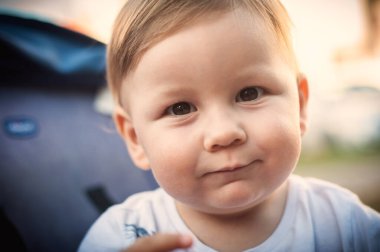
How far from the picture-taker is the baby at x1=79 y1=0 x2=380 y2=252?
2.00 feet

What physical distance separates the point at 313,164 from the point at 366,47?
0.39 meters

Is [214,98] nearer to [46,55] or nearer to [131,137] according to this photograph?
[131,137]

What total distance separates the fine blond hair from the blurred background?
91 millimetres

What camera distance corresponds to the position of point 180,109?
25.8 inches

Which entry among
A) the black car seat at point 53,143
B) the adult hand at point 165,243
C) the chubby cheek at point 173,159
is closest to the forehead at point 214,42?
the chubby cheek at point 173,159

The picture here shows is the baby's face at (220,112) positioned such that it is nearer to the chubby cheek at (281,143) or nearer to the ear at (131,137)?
the chubby cheek at (281,143)

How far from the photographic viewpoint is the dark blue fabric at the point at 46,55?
0.88 meters

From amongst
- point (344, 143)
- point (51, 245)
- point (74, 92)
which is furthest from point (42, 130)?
point (344, 143)

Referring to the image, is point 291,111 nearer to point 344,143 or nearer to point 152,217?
point 152,217

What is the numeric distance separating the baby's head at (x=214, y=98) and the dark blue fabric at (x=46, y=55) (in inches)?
11.7

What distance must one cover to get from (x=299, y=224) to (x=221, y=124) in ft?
0.88

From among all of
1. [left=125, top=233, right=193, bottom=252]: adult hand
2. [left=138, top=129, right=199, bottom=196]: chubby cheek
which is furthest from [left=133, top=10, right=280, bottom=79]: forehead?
[left=125, top=233, right=193, bottom=252]: adult hand

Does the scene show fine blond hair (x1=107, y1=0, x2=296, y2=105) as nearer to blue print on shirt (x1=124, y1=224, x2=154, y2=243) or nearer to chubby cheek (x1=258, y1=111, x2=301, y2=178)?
chubby cheek (x1=258, y1=111, x2=301, y2=178)

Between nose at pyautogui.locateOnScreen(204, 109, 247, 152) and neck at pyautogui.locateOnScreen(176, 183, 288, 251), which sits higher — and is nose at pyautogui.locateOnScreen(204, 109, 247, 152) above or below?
above
